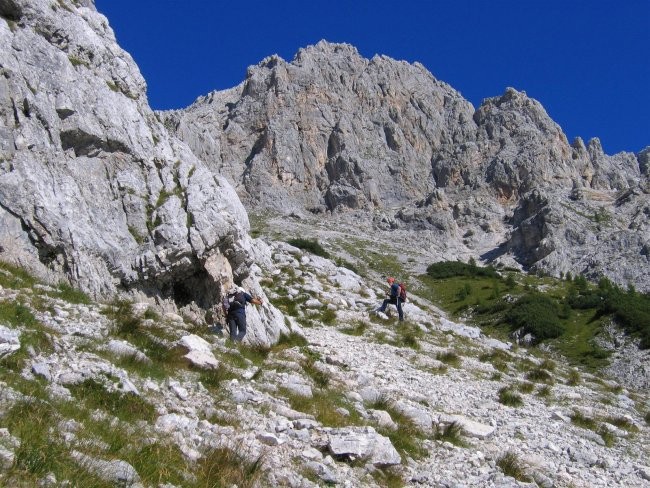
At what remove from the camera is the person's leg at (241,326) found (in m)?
17.5

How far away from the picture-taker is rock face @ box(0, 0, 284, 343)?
16078mm

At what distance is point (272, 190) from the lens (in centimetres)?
16112

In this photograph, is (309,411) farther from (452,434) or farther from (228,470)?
(228,470)

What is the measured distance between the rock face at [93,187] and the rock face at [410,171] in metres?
117

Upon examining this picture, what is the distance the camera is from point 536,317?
136 ft

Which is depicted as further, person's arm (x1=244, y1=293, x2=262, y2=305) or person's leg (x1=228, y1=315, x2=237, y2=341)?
person's arm (x1=244, y1=293, x2=262, y2=305)

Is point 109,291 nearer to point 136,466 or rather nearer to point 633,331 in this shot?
point 136,466

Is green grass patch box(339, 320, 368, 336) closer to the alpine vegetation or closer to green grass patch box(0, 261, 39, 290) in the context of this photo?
the alpine vegetation

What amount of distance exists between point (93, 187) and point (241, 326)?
720 centimetres

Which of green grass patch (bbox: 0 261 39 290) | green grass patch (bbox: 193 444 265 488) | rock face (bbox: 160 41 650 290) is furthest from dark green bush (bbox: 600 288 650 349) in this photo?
rock face (bbox: 160 41 650 290)

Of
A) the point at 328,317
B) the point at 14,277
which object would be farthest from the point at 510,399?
the point at 14,277

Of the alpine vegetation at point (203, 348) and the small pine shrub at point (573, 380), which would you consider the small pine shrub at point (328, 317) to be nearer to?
the alpine vegetation at point (203, 348)

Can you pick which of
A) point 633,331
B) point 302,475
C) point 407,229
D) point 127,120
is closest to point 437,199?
point 407,229

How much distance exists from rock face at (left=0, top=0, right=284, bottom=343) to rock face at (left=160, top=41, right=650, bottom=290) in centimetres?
11667
